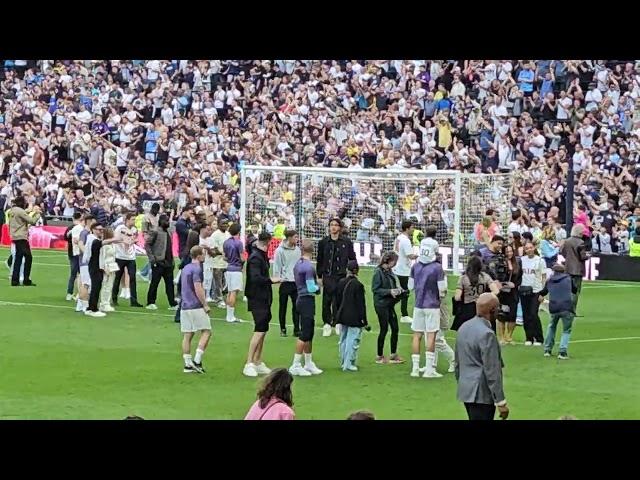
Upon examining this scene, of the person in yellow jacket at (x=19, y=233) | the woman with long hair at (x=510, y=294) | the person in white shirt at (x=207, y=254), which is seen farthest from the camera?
the person in yellow jacket at (x=19, y=233)

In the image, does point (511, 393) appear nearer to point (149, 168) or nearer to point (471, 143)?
point (471, 143)

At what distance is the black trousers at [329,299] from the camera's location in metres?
23.2

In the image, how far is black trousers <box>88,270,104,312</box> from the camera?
25.6 metres

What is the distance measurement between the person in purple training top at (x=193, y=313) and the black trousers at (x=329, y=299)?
3144mm

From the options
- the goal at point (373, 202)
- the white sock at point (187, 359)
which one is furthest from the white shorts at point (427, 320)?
the goal at point (373, 202)

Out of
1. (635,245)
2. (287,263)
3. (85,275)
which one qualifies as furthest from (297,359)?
(635,245)

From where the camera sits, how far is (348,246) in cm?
2277

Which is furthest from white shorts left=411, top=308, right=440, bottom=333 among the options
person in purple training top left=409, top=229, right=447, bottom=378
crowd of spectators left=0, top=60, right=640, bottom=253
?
→ crowd of spectators left=0, top=60, right=640, bottom=253

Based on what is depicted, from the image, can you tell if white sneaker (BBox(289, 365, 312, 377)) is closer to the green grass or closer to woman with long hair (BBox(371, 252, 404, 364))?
the green grass

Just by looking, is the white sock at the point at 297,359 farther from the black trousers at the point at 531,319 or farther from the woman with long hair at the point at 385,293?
the black trousers at the point at 531,319

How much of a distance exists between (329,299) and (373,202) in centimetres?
1198

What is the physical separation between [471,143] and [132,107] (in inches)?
539
